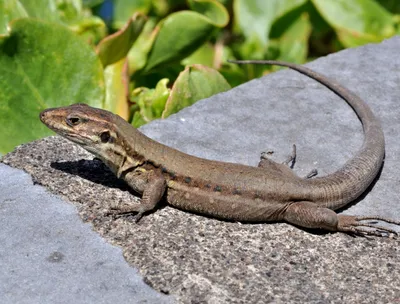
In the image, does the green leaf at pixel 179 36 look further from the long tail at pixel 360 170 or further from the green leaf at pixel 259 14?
the long tail at pixel 360 170

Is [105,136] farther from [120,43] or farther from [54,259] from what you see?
[120,43]

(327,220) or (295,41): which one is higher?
(327,220)

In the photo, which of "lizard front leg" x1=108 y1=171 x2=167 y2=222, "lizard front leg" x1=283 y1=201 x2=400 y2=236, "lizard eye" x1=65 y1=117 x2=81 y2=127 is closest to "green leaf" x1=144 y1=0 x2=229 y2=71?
"lizard eye" x1=65 y1=117 x2=81 y2=127

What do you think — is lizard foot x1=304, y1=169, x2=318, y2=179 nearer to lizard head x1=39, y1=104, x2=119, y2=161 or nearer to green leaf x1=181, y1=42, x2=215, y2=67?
lizard head x1=39, y1=104, x2=119, y2=161

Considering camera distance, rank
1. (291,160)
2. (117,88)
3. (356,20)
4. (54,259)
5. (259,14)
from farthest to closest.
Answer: (259,14)
(356,20)
(117,88)
(291,160)
(54,259)

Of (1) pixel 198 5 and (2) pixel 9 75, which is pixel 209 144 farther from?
(1) pixel 198 5

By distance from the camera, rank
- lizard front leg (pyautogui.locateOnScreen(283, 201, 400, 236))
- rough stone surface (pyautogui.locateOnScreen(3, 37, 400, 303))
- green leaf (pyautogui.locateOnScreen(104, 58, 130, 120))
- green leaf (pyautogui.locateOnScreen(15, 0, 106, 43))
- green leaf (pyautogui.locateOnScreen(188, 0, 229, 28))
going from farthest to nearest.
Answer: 1. green leaf (pyautogui.locateOnScreen(188, 0, 229, 28))
2. green leaf (pyautogui.locateOnScreen(15, 0, 106, 43))
3. green leaf (pyautogui.locateOnScreen(104, 58, 130, 120))
4. lizard front leg (pyautogui.locateOnScreen(283, 201, 400, 236))
5. rough stone surface (pyautogui.locateOnScreen(3, 37, 400, 303))

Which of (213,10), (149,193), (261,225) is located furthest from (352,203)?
(213,10)
